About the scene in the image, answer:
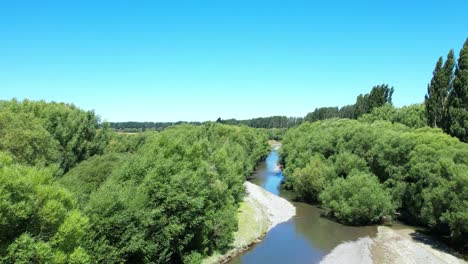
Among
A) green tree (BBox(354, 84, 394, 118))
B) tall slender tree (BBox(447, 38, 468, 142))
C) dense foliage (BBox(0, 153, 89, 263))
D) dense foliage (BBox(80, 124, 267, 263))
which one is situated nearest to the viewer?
dense foliage (BBox(0, 153, 89, 263))

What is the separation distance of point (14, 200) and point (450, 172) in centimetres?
3617

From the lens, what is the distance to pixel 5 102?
2020 inches

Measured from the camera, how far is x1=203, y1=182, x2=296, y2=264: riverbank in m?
36.5

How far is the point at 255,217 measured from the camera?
4638 cm

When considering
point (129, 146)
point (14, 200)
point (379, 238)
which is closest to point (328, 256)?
point (379, 238)

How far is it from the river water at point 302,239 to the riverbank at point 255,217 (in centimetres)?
78

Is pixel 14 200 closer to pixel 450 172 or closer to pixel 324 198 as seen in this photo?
pixel 450 172

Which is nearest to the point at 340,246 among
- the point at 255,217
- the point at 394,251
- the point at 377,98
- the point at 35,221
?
the point at 394,251

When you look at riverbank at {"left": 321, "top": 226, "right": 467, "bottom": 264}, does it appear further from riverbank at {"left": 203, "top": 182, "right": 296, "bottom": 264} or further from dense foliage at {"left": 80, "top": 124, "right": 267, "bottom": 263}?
dense foliage at {"left": 80, "top": 124, "right": 267, "bottom": 263}

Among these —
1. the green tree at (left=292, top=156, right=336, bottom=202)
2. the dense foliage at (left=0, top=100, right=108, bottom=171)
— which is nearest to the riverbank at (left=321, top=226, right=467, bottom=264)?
the green tree at (left=292, top=156, right=336, bottom=202)

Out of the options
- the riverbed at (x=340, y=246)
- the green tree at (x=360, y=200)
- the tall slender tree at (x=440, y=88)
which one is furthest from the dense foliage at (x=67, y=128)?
the tall slender tree at (x=440, y=88)

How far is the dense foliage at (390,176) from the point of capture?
34.7 metres

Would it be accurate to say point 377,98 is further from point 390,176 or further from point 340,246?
point 340,246

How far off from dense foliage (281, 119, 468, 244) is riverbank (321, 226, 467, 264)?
2.18 m
